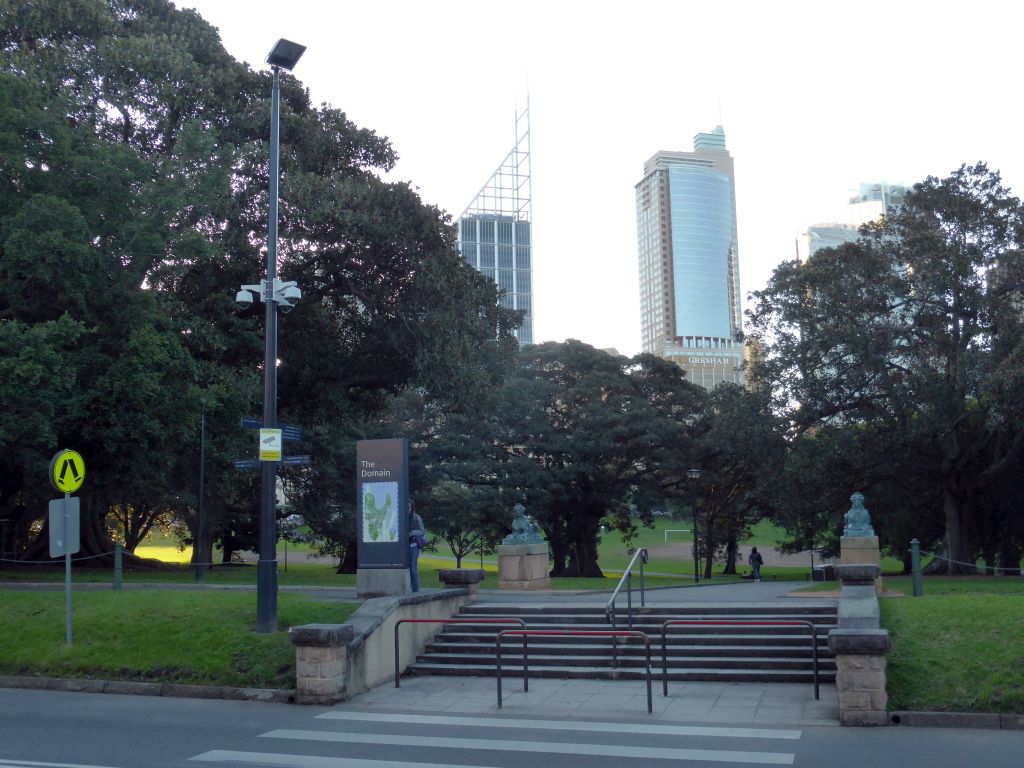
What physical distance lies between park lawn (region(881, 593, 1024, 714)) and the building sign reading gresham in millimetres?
7184

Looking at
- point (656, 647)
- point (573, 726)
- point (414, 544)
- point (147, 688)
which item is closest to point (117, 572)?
point (414, 544)

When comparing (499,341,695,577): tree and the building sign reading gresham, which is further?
(499,341,695,577): tree

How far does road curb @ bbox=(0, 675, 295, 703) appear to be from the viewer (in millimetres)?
12016

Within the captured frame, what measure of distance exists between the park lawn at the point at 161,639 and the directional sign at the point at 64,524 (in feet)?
3.91

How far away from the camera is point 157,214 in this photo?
2092 centimetres

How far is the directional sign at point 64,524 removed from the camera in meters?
14.2

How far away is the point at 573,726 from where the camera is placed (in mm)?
10180

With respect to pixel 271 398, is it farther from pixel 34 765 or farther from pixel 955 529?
pixel 955 529

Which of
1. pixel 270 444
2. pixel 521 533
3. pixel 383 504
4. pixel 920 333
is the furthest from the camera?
pixel 920 333

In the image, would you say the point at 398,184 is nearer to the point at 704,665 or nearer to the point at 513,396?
the point at 704,665

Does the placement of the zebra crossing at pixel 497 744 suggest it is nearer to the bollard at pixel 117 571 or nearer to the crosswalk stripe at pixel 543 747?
the crosswalk stripe at pixel 543 747

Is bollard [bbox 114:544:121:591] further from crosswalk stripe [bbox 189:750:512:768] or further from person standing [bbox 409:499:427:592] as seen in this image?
crosswalk stripe [bbox 189:750:512:768]

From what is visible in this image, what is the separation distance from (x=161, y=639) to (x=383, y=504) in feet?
12.6

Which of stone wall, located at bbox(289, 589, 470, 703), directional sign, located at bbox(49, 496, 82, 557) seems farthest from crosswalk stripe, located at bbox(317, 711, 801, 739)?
directional sign, located at bbox(49, 496, 82, 557)
